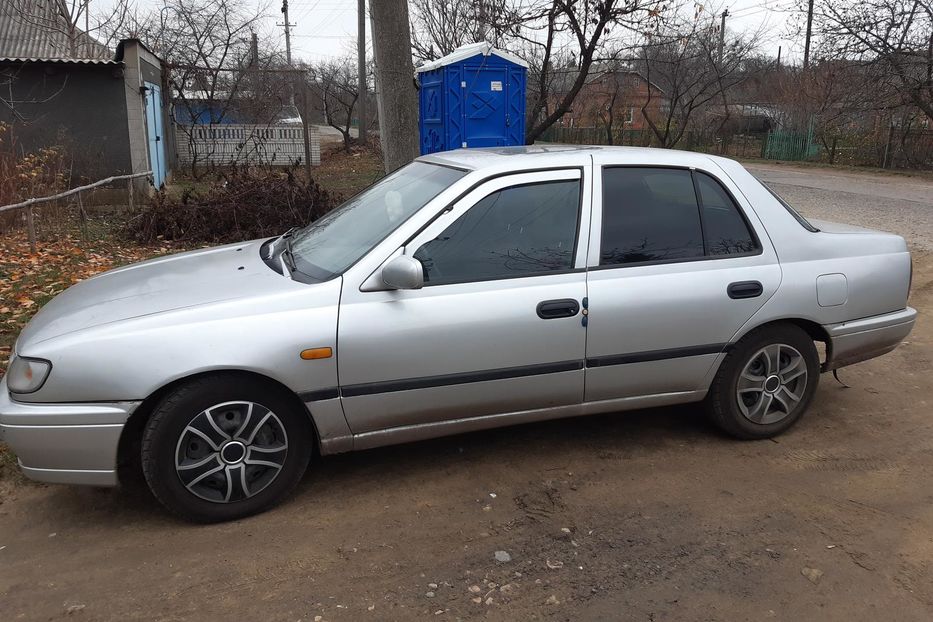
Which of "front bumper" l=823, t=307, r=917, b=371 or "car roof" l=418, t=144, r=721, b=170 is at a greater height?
"car roof" l=418, t=144, r=721, b=170

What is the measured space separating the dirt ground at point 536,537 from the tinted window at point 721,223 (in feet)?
3.72

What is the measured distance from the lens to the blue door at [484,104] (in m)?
11.1

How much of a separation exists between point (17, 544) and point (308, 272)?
1758 mm

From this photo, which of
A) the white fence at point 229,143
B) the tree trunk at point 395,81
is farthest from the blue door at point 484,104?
the white fence at point 229,143

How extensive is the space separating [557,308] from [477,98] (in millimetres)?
8387

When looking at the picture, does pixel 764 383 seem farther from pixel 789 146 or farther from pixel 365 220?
pixel 789 146

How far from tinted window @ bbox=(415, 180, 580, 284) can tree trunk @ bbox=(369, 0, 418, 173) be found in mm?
4046

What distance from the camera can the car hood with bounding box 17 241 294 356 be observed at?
3.26 metres

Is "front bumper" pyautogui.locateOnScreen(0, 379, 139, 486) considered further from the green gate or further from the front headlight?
the green gate

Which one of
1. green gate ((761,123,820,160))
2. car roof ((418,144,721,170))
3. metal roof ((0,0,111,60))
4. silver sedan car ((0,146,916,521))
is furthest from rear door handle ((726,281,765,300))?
green gate ((761,123,820,160))

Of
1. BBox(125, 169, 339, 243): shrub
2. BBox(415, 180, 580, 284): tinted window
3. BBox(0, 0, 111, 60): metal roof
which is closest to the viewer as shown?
BBox(415, 180, 580, 284): tinted window

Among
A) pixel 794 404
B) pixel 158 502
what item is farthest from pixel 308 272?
pixel 794 404

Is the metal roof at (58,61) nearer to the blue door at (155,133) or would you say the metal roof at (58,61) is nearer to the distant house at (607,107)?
the blue door at (155,133)

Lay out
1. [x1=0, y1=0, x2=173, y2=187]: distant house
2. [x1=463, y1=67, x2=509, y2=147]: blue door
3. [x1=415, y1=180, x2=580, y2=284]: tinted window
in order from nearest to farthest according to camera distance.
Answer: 1. [x1=415, y1=180, x2=580, y2=284]: tinted window
2. [x1=463, y1=67, x2=509, y2=147]: blue door
3. [x1=0, y1=0, x2=173, y2=187]: distant house
